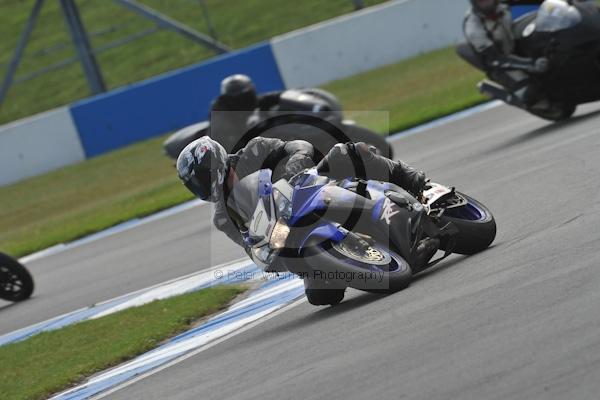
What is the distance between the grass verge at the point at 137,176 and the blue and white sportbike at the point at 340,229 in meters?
9.30

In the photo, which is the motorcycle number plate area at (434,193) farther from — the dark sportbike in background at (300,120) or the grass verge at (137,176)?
the grass verge at (137,176)

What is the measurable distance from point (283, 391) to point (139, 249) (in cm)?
870

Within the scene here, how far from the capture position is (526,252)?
Answer: 751 cm

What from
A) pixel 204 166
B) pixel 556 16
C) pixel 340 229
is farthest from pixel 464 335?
pixel 556 16

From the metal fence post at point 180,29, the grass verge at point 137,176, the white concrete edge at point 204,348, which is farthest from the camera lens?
the metal fence post at point 180,29

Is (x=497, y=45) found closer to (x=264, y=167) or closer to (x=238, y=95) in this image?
(x=238, y=95)

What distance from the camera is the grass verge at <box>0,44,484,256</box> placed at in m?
18.7

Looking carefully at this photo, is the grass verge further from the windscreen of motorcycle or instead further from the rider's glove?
the windscreen of motorcycle

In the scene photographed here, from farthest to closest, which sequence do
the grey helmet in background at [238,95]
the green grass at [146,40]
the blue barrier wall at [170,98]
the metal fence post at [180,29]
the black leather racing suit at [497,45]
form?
1. the green grass at [146,40]
2. the metal fence post at [180,29]
3. the blue barrier wall at [170,98]
4. the black leather racing suit at [497,45]
5. the grey helmet in background at [238,95]

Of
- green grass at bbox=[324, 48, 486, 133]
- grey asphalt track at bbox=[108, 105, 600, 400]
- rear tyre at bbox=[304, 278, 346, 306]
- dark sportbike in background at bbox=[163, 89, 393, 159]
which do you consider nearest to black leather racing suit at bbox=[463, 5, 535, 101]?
dark sportbike in background at bbox=[163, 89, 393, 159]

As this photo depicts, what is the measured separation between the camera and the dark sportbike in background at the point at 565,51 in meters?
13.2

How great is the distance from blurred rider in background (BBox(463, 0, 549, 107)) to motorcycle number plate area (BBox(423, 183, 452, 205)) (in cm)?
611

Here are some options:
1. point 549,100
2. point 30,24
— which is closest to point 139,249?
point 549,100

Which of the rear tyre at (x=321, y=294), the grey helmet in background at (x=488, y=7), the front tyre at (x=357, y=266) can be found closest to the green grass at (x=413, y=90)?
the grey helmet in background at (x=488, y=7)
